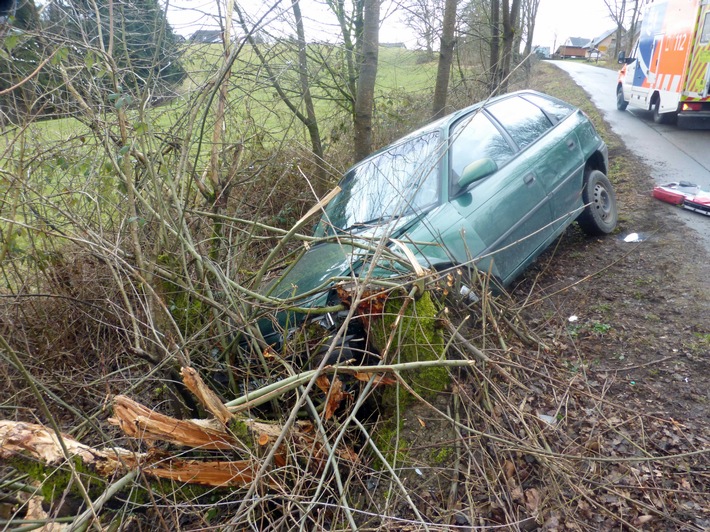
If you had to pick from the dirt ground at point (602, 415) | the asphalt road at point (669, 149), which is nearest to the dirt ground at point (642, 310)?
the dirt ground at point (602, 415)

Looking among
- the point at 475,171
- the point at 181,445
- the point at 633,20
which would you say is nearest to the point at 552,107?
the point at 475,171

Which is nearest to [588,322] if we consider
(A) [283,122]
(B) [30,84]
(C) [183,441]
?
(C) [183,441]

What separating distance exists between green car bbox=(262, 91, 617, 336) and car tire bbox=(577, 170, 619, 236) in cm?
1

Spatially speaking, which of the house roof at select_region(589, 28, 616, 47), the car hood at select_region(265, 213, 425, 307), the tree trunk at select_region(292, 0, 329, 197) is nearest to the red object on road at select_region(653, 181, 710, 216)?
the car hood at select_region(265, 213, 425, 307)

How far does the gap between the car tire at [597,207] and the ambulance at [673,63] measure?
6.56 m

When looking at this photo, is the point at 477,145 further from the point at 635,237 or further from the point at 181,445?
the point at 181,445

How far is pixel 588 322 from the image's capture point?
4.28m

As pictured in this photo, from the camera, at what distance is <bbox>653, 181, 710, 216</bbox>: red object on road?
619cm

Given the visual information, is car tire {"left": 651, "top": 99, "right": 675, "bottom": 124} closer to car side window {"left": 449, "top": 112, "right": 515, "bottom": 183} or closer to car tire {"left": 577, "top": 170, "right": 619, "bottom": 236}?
car tire {"left": 577, "top": 170, "right": 619, "bottom": 236}

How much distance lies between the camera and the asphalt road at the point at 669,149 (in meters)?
6.36

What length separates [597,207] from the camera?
18.8 feet

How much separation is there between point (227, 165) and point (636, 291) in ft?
13.8

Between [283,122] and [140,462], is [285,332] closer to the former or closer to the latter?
[140,462]

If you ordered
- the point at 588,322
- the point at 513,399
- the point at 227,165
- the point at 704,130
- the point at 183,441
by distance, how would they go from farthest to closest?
the point at 704,130
the point at 227,165
the point at 588,322
the point at 513,399
the point at 183,441
